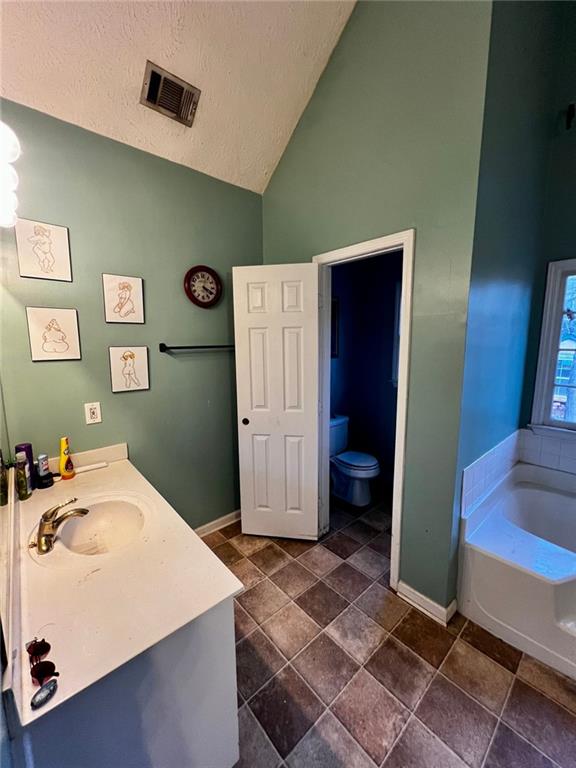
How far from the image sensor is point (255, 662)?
1413 millimetres

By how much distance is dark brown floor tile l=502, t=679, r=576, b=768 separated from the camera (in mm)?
1110

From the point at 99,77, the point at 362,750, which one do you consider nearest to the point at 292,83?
the point at 99,77

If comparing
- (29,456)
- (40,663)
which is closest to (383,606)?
(40,663)

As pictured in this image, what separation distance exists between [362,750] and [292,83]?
3209 millimetres

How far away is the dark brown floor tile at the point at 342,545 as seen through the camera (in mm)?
2127

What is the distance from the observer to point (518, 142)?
1.58m

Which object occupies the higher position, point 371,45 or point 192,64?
point 371,45

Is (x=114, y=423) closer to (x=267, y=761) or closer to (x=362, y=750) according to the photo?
(x=267, y=761)

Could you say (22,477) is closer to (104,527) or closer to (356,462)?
(104,527)

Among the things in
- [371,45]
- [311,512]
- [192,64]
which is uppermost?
[371,45]

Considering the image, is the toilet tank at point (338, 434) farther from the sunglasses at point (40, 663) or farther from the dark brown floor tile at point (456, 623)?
the sunglasses at point (40, 663)

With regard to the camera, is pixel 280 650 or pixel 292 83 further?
pixel 292 83

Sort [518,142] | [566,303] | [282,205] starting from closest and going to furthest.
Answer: [518,142]
[566,303]
[282,205]

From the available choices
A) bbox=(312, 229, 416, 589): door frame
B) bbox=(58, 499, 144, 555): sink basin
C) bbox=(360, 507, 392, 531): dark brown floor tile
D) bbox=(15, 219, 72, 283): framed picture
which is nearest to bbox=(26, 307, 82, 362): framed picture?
bbox=(15, 219, 72, 283): framed picture
